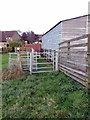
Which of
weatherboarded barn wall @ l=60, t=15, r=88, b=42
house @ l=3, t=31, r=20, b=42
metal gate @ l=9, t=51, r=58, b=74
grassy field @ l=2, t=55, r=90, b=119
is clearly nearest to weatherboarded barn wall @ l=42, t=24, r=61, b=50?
weatherboarded barn wall @ l=60, t=15, r=88, b=42

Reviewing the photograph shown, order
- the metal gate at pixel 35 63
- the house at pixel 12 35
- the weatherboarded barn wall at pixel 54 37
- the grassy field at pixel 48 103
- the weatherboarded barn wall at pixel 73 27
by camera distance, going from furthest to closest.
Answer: the house at pixel 12 35
the weatherboarded barn wall at pixel 54 37
the weatherboarded barn wall at pixel 73 27
the metal gate at pixel 35 63
the grassy field at pixel 48 103

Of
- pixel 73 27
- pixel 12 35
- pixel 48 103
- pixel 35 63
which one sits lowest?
pixel 48 103

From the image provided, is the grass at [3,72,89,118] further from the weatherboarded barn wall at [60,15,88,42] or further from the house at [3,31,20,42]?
the house at [3,31,20,42]

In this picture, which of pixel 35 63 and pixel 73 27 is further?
pixel 73 27

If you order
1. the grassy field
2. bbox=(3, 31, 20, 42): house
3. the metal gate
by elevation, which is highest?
bbox=(3, 31, 20, 42): house

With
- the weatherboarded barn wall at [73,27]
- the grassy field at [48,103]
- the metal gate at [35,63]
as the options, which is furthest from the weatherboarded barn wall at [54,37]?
the grassy field at [48,103]

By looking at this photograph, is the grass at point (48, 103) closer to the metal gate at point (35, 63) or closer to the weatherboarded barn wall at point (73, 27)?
the metal gate at point (35, 63)

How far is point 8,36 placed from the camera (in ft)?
159

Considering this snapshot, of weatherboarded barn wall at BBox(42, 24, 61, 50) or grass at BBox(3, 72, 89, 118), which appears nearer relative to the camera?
grass at BBox(3, 72, 89, 118)

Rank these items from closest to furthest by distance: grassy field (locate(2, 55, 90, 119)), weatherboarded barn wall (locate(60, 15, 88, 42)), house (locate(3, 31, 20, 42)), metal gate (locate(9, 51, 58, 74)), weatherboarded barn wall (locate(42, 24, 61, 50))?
grassy field (locate(2, 55, 90, 119)), metal gate (locate(9, 51, 58, 74)), weatherboarded barn wall (locate(60, 15, 88, 42)), weatherboarded barn wall (locate(42, 24, 61, 50)), house (locate(3, 31, 20, 42))

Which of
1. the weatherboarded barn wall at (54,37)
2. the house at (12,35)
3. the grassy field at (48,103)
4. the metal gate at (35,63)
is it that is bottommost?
the grassy field at (48,103)

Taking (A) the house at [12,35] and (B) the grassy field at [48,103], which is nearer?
(B) the grassy field at [48,103]

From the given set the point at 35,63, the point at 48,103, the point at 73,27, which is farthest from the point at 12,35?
the point at 48,103

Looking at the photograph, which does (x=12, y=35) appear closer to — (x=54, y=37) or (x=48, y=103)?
(x=54, y=37)
